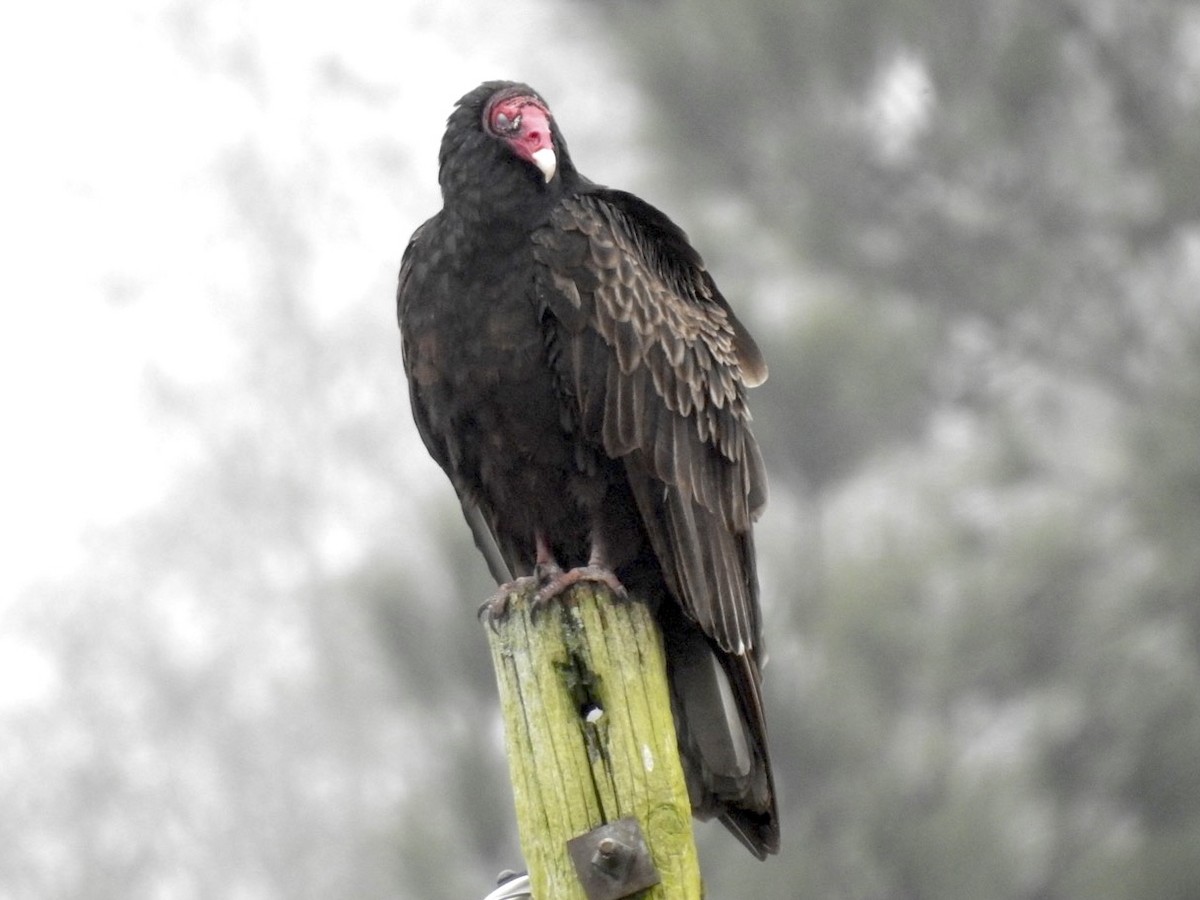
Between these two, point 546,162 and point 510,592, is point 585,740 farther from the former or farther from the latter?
point 546,162

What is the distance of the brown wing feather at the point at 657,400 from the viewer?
120 inches

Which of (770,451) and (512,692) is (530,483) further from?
(770,451)

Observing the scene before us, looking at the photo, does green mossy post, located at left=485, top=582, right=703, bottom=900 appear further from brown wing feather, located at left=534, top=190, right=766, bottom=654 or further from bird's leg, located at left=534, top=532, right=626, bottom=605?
brown wing feather, located at left=534, top=190, right=766, bottom=654

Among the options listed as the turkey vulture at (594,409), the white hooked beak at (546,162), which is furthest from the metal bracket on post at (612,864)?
the white hooked beak at (546,162)

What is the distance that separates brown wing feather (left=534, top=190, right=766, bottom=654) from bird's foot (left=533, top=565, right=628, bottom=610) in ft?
0.81

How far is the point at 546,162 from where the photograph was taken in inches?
126

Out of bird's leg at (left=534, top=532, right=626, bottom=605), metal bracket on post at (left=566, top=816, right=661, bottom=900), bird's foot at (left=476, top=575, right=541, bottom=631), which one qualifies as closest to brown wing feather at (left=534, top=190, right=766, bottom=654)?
bird's leg at (left=534, top=532, right=626, bottom=605)

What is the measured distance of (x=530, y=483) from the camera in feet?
10.5

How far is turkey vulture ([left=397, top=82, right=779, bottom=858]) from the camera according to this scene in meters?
3.00

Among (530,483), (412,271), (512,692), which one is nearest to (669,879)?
(512,692)

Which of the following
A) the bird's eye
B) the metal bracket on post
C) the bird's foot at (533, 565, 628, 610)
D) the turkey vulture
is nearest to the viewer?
the metal bracket on post

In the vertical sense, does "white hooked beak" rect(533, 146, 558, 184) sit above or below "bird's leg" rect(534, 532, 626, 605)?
above

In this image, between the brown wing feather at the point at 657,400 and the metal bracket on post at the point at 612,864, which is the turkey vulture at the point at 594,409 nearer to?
the brown wing feather at the point at 657,400

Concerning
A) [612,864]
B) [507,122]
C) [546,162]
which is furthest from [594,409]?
[612,864]
